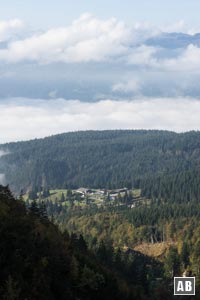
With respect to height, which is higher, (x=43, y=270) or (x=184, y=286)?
(x=43, y=270)

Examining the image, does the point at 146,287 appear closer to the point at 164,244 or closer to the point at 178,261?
the point at 178,261

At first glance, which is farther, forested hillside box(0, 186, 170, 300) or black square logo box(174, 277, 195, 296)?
black square logo box(174, 277, 195, 296)

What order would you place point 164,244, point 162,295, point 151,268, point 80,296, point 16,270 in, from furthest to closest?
point 164,244 → point 151,268 → point 162,295 → point 80,296 → point 16,270

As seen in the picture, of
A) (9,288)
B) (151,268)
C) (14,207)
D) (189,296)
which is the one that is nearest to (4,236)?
(9,288)

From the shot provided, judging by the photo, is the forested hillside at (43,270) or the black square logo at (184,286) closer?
the forested hillside at (43,270)

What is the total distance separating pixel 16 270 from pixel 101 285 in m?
13.4

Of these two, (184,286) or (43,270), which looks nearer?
(43,270)

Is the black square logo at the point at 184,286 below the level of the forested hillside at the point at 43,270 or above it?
below

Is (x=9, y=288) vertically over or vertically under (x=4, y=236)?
under

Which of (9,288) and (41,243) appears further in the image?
(41,243)

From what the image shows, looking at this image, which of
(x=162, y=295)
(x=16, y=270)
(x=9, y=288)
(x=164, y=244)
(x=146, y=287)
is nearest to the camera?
(x=9, y=288)

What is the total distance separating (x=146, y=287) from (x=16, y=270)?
148 feet

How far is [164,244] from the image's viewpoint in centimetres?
19162

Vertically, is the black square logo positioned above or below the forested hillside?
below
